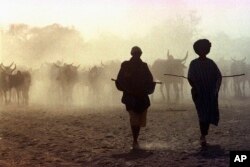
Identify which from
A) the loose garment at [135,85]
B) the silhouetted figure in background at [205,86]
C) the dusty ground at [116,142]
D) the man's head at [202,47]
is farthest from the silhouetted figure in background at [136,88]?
the man's head at [202,47]

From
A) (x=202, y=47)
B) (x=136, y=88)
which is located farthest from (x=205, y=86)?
(x=136, y=88)

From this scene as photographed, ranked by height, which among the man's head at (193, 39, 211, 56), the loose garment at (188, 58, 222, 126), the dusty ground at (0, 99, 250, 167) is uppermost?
the man's head at (193, 39, 211, 56)

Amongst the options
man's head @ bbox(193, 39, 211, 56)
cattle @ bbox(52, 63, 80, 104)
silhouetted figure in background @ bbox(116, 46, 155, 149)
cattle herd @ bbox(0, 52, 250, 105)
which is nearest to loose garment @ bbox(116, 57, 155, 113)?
silhouetted figure in background @ bbox(116, 46, 155, 149)

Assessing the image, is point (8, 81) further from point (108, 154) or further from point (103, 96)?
point (108, 154)

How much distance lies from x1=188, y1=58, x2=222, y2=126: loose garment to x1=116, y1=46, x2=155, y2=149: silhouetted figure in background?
1.09 metres

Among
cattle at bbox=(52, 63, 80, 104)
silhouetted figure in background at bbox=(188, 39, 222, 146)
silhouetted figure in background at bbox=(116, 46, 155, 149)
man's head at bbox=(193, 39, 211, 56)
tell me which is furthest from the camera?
cattle at bbox=(52, 63, 80, 104)

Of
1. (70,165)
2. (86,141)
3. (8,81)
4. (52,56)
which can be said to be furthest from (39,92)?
(70,165)

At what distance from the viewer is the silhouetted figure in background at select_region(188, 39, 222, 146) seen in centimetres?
1133

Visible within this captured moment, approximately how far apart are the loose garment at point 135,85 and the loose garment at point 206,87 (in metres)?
1.07

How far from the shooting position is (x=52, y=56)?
62188 mm

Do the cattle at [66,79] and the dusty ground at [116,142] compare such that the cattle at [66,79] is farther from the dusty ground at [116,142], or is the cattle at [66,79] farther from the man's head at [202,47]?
the man's head at [202,47]

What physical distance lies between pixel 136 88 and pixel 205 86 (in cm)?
155

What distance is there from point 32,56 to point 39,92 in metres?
17.8

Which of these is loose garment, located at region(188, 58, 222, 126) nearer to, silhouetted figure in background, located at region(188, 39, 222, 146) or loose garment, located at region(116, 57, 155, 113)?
silhouetted figure in background, located at region(188, 39, 222, 146)
